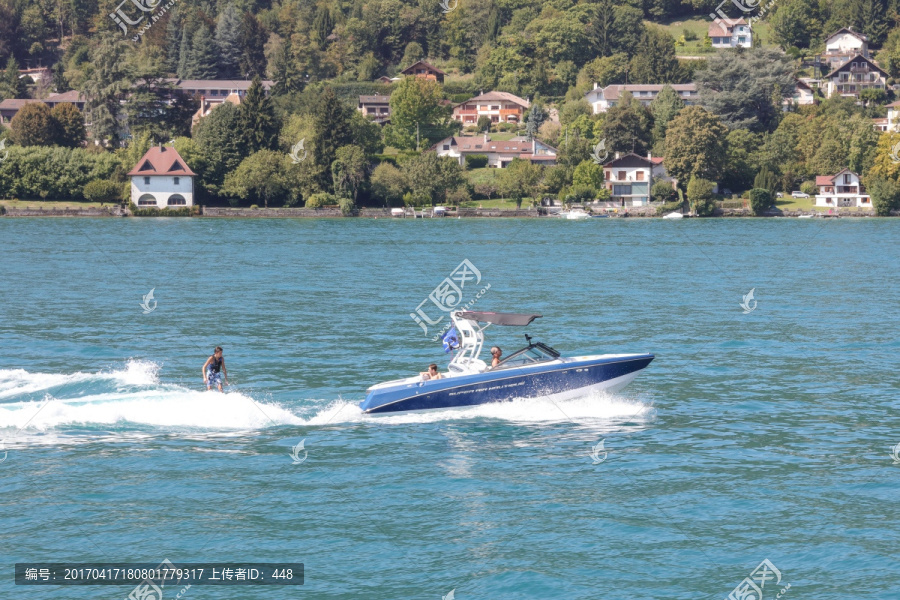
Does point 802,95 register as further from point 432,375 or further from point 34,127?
point 432,375

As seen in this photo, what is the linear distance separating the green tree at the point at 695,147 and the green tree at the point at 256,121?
52.9 meters

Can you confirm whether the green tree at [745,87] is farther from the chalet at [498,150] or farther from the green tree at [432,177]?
the green tree at [432,177]

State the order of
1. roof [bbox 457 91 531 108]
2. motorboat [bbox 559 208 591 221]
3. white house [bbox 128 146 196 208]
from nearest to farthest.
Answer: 1. white house [bbox 128 146 196 208]
2. motorboat [bbox 559 208 591 221]
3. roof [bbox 457 91 531 108]

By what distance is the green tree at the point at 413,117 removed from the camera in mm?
165375

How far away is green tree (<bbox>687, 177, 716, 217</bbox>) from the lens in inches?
5217

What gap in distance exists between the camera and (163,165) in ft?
433

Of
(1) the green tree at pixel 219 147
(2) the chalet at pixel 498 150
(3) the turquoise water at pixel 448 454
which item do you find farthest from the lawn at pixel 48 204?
(3) the turquoise water at pixel 448 454

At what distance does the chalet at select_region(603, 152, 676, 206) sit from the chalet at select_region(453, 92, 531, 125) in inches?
2030

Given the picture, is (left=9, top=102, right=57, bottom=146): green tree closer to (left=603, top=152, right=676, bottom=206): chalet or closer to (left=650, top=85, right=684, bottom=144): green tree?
(left=603, top=152, right=676, bottom=206): chalet

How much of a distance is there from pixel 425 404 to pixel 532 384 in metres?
2.94

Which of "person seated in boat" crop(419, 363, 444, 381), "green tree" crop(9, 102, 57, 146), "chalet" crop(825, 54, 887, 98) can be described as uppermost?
"chalet" crop(825, 54, 887, 98)

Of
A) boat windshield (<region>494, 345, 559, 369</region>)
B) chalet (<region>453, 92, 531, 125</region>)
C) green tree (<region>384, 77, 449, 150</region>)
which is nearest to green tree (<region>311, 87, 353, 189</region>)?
green tree (<region>384, 77, 449, 150</region>)

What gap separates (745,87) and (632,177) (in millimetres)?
32575

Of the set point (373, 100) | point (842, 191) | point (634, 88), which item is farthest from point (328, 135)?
point (634, 88)
